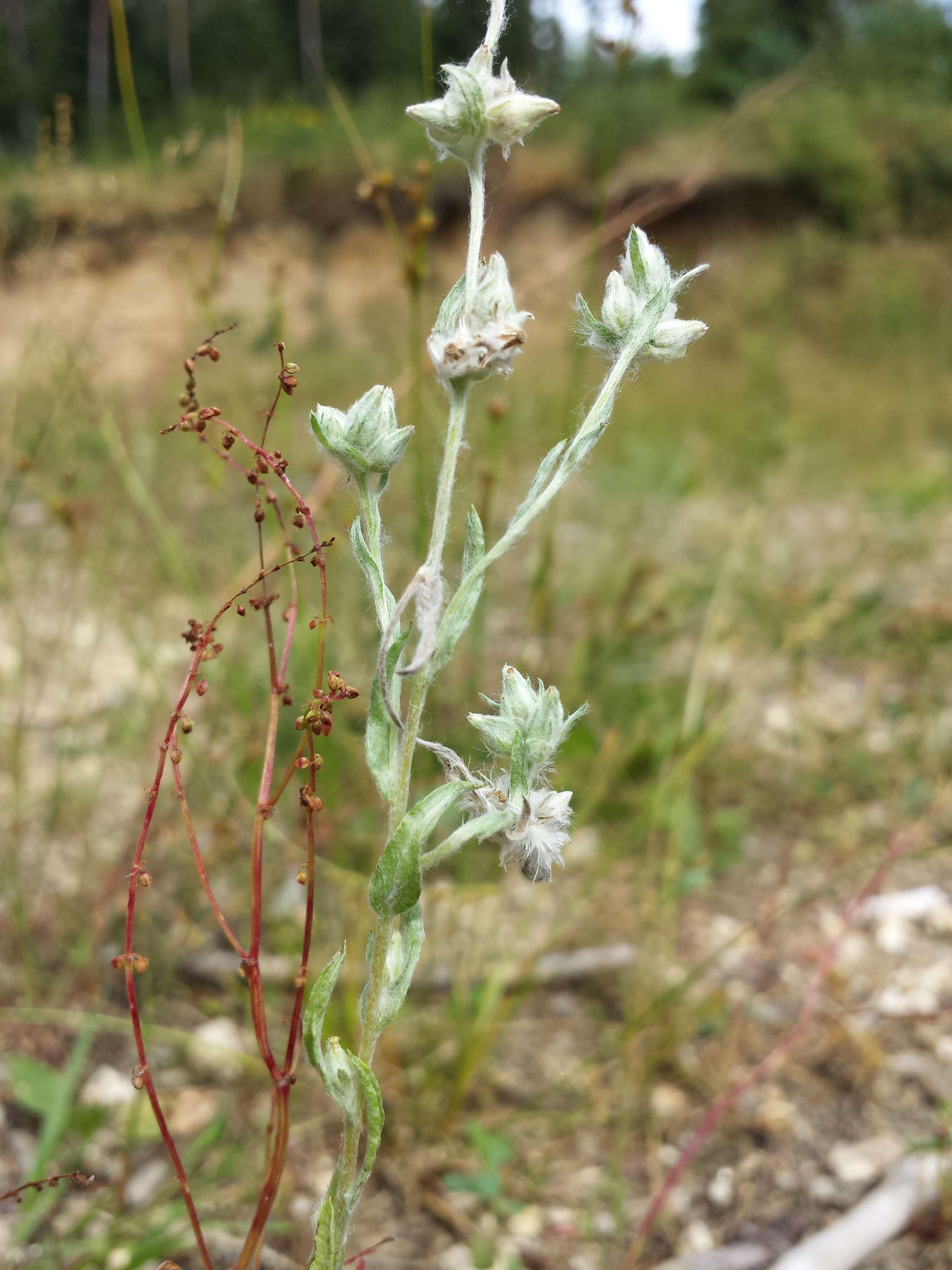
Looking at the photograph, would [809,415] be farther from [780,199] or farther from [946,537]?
[780,199]

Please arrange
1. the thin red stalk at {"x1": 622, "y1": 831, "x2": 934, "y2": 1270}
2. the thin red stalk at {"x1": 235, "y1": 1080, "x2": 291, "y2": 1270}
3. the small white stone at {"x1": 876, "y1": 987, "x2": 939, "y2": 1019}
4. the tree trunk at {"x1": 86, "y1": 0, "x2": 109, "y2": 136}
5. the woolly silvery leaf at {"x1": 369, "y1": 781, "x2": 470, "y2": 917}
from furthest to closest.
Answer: the tree trunk at {"x1": 86, "y1": 0, "x2": 109, "y2": 136}, the small white stone at {"x1": 876, "y1": 987, "x2": 939, "y2": 1019}, the thin red stalk at {"x1": 622, "y1": 831, "x2": 934, "y2": 1270}, the thin red stalk at {"x1": 235, "y1": 1080, "x2": 291, "y2": 1270}, the woolly silvery leaf at {"x1": 369, "y1": 781, "x2": 470, "y2": 917}

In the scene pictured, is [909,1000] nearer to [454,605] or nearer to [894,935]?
[894,935]

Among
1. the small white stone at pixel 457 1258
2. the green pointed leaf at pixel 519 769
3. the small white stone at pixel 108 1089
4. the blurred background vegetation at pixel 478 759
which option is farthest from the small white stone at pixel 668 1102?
the green pointed leaf at pixel 519 769

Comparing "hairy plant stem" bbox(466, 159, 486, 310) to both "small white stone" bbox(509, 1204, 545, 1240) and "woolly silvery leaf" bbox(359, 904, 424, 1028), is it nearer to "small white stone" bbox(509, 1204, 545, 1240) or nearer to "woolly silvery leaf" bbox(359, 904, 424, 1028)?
"woolly silvery leaf" bbox(359, 904, 424, 1028)

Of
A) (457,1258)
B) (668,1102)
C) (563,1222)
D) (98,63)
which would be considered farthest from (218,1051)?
(98,63)

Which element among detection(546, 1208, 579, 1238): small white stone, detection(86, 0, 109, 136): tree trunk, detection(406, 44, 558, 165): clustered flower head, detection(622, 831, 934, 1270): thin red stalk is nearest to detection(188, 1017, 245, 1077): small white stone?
detection(546, 1208, 579, 1238): small white stone
